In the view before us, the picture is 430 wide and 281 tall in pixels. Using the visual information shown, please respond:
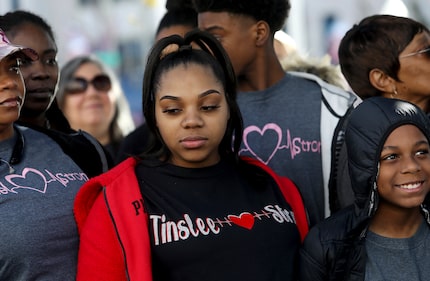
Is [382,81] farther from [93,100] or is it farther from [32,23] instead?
[93,100]

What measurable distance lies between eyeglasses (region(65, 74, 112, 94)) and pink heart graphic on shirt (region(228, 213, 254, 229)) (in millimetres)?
3675

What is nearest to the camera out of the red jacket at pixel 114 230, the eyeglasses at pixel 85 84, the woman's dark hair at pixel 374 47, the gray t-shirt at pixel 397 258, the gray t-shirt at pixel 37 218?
the red jacket at pixel 114 230

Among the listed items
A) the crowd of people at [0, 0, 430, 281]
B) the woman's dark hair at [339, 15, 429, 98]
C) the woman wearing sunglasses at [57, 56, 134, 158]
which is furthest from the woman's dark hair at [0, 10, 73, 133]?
the woman wearing sunglasses at [57, 56, 134, 158]

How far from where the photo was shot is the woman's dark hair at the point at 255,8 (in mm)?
3949

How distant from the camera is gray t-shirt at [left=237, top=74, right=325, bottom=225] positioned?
377 cm

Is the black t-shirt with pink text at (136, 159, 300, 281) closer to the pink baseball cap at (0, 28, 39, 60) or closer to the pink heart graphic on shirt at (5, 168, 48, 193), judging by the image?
the pink heart graphic on shirt at (5, 168, 48, 193)

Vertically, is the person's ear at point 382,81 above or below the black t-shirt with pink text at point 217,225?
above

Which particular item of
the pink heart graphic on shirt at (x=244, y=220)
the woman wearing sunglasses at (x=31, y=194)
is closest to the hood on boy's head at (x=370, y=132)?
the pink heart graphic on shirt at (x=244, y=220)

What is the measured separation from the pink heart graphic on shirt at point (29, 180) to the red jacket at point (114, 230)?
0.52 feet

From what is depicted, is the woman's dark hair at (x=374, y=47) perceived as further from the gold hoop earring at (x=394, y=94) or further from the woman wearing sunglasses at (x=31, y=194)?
the woman wearing sunglasses at (x=31, y=194)

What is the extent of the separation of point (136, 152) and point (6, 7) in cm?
509

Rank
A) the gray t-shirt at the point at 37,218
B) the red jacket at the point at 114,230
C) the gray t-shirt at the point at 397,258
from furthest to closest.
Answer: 1. the gray t-shirt at the point at 397,258
2. the gray t-shirt at the point at 37,218
3. the red jacket at the point at 114,230

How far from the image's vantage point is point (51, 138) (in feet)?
11.2

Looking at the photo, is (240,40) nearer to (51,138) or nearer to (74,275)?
(51,138)
